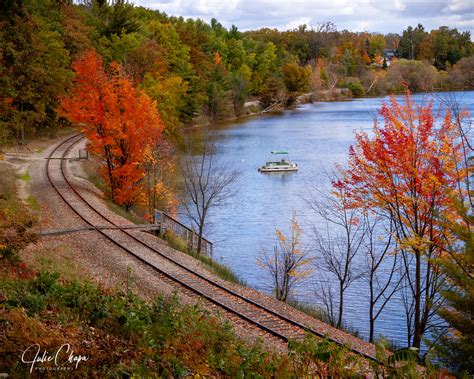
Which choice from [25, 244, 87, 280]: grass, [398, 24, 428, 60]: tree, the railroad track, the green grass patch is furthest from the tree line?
[398, 24, 428, 60]: tree

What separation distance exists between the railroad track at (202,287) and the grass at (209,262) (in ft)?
6.49

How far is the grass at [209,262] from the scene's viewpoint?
2263cm

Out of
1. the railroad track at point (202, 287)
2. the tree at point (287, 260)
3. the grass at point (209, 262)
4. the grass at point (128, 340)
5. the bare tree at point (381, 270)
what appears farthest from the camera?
the tree at point (287, 260)

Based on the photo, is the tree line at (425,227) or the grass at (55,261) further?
the grass at (55,261)

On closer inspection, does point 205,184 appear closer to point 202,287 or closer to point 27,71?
point 27,71

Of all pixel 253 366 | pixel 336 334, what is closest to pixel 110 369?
pixel 253 366

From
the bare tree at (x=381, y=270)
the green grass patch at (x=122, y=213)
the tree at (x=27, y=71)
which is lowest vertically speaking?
the bare tree at (x=381, y=270)

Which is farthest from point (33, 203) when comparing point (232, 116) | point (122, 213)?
point (232, 116)

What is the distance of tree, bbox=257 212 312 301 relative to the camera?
26.3 meters

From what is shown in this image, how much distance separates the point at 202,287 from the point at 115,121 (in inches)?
626

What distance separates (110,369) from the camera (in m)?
7.95

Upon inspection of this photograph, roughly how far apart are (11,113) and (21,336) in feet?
112
